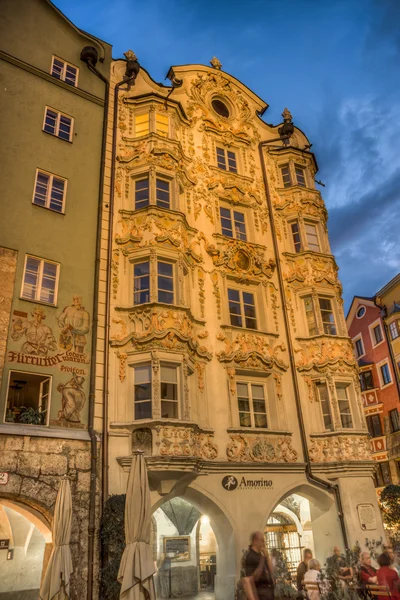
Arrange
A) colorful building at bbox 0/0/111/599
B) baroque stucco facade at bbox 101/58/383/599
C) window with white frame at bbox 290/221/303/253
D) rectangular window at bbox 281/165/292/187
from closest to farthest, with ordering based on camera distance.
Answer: colorful building at bbox 0/0/111/599
baroque stucco facade at bbox 101/58/383/599
window with white frame at bbox 290/221/303/253
rectangular window at bbox 281/165/292/187

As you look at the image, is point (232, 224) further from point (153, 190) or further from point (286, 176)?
point (286, 176)

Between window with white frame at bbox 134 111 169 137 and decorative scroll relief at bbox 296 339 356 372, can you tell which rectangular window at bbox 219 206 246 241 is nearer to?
window with white frame at bbox 134 111 169 137

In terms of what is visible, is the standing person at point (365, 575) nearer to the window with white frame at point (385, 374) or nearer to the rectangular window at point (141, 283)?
the rectangular window at point (141, 283)

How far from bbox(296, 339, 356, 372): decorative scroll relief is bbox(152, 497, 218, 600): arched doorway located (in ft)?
26.9

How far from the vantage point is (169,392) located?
18312 millimetres

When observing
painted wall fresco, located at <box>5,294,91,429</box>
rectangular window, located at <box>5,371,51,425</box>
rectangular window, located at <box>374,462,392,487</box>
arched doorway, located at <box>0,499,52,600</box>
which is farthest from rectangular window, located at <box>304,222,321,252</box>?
arched doorway, located at <box>0,499,52,600</box>

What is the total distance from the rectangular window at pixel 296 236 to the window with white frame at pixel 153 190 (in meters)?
7.06

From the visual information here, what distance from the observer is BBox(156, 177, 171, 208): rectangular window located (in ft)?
73.0

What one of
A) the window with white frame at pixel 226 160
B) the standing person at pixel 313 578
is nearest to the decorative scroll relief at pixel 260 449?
the standing person at pixel 313 578

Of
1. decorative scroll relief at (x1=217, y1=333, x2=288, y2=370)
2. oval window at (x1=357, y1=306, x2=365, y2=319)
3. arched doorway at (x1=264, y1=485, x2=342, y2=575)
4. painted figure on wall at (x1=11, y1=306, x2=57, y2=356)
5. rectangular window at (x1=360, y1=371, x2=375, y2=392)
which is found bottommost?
arched doorway at (x1=264, y1=485, x2=342, y2=575)

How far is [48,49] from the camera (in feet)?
75.3

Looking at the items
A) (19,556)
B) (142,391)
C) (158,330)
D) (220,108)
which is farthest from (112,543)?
(220,108)

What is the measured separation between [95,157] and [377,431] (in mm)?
26366

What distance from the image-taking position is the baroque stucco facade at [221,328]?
Result: 18.1 meters
